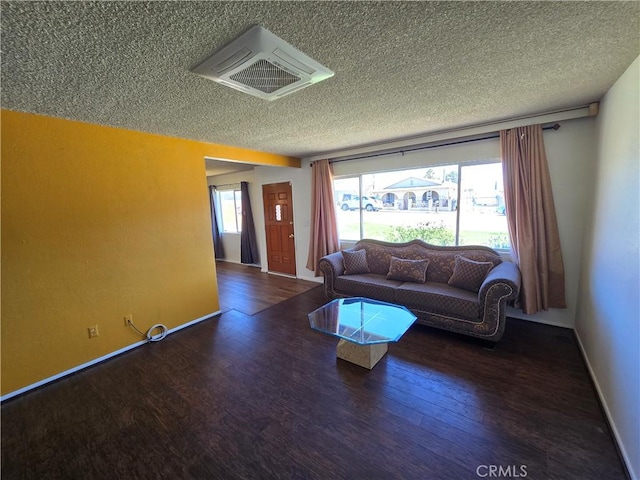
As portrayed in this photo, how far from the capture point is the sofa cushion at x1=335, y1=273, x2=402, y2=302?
3.21 m

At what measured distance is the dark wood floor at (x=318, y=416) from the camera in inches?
59.0

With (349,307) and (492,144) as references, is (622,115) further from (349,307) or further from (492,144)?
(349,307)

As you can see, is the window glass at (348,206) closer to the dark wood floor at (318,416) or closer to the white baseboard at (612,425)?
the dark wood floor at (318,416)

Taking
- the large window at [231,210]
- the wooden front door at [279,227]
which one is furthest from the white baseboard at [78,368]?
the large window at [231,210]

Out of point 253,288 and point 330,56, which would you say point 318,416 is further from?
point 253,288

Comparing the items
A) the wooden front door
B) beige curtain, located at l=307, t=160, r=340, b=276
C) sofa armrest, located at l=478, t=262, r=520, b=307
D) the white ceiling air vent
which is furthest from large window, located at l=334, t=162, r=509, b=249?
the white ceiling air vent

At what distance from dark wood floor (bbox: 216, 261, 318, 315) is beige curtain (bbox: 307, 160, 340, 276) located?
0.83 meters

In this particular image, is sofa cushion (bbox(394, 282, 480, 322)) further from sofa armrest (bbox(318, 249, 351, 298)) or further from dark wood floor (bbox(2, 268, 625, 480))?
sofa armrest (bbox(318, 249, 351, 298))

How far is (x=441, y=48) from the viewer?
1.44 m

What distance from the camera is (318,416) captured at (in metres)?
1.83

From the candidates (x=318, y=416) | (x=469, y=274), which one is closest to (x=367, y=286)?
(x=469, y=274)

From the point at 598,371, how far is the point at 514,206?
1685mm

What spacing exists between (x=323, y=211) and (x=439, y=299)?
7.92 feet

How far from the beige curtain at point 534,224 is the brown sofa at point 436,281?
233 mm
